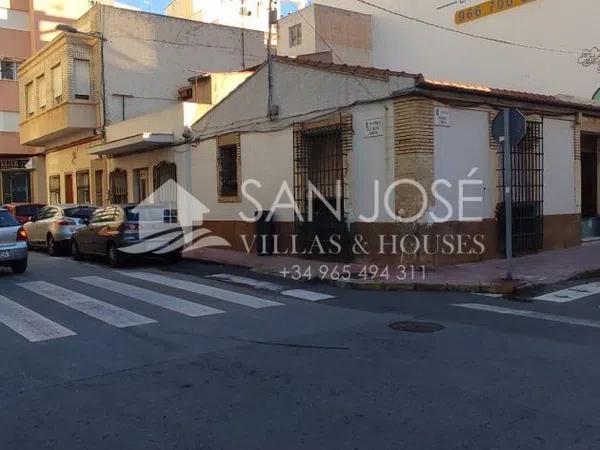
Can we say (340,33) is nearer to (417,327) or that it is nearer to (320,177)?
(320,177)

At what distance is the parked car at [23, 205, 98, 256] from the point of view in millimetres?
16391

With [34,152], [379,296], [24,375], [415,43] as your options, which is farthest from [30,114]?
[24,375]

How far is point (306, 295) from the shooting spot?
378 inches

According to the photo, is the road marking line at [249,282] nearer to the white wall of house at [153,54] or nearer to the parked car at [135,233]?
the parked car at [135,233]

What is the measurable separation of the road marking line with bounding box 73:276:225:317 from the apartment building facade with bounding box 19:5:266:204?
9514 millimetres

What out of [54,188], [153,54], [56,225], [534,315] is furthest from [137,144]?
[534,315]

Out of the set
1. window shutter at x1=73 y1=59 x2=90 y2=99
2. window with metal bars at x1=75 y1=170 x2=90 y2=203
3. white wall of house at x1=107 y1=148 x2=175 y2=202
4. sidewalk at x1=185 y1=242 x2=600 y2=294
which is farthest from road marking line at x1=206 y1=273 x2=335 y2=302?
window with metal bars at x1=75 y1=170 x2=90 y2=203

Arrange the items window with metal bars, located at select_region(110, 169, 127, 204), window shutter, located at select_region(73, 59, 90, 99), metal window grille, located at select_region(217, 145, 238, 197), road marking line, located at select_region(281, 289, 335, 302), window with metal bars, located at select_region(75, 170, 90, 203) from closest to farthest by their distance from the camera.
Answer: road marking line, located at select_region(281, 289, 335, 302) < metal window grille, located at select_region(217, 145, 238, 197) < window with metal bars, located at select_region(110, 169, 127, 204) < window shutter, located at select_region(73, 59, 90, 99) < window with metal bars, located at select_region(75, 170, 90, 203)

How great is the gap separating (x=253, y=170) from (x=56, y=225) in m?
5.82

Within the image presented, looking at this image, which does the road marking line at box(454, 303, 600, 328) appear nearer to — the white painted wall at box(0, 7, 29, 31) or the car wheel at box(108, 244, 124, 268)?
the car wheel at box(108, 244, 124, 268)

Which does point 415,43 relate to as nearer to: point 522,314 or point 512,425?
point 522,314

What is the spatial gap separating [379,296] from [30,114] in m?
22.8

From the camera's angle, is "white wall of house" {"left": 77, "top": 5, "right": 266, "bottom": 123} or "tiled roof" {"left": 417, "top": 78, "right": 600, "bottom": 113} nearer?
"tiled roof" {"left": 417, "top": 78, "right": 600, "bottom": 113}

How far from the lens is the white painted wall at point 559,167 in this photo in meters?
13.7
